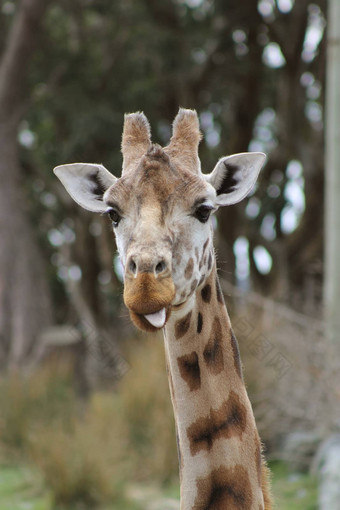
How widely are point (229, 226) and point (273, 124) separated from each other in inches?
139

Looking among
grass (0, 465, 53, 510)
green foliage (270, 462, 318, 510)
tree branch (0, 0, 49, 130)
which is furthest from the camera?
tree branch (0, 0, 49, 130)

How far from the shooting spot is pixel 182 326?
2984mm

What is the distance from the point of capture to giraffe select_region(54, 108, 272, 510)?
277 centimetres

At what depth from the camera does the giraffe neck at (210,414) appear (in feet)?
9.44

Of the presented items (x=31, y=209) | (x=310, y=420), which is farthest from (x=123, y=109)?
(x=310, y=420)

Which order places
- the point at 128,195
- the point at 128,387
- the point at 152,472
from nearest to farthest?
the point at 128,195, the point at 152,472, the point at 128,387

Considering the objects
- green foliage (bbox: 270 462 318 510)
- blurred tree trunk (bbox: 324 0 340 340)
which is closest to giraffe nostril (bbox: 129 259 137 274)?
green foliage (bbox: 270 462 318 510)

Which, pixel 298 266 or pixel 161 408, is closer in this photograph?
pixel 161 408

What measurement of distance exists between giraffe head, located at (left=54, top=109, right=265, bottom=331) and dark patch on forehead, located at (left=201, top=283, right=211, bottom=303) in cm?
9

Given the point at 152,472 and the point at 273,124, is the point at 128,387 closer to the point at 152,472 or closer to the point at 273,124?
the point at 152,472

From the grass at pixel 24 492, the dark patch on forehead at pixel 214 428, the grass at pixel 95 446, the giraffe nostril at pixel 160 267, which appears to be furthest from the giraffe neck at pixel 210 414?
the grass at pixel 24 492

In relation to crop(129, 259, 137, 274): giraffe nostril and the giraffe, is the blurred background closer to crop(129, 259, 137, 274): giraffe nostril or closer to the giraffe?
the giraffe

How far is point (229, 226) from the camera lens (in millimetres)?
17297

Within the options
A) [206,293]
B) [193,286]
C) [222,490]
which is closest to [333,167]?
[206,293]
